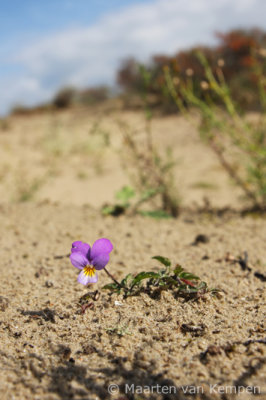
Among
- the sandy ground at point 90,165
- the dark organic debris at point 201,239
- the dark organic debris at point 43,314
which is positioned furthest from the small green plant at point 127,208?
the dark organic debris at point 43,314

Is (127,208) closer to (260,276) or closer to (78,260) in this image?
(260,276)

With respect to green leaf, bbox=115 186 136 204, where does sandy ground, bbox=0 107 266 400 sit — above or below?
below

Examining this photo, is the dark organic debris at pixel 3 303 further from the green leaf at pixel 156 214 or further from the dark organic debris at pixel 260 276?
the green leaf at pixel 156 214

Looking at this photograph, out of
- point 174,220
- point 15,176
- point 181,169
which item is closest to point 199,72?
point 181,169

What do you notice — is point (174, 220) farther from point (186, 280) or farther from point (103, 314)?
point (103, 314)

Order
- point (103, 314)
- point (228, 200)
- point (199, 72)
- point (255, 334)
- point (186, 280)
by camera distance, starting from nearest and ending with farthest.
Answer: point (255, 334) → point (103, 314) → point (186, 280) → point (228, 200) → point (199, 72)

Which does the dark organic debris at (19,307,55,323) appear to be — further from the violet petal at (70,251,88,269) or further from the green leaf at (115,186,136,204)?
the green leaf at (115,186,136,204)

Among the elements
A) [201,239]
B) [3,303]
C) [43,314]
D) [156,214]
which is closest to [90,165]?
→ [156,214]

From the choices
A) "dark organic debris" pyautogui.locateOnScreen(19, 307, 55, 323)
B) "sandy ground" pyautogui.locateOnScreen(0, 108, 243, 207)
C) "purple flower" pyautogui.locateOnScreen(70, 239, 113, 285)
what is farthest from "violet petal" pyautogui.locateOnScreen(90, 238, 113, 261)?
"sandy ground" pyautogui.locateOnScreen(0, 108, 243, 207)
